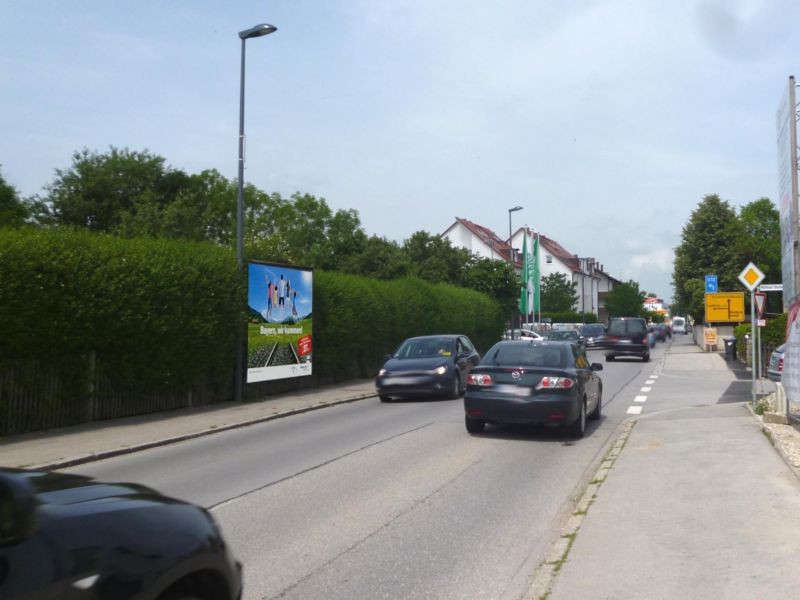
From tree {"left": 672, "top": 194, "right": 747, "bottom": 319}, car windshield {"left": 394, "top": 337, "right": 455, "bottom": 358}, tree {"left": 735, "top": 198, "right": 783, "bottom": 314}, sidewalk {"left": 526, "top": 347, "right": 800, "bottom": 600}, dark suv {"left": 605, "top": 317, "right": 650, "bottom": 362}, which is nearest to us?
sidewalk {"left": 526, "top": 347, "right": 800, "bottom": 600}

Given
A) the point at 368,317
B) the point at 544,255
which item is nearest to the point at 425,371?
the point at 368,317

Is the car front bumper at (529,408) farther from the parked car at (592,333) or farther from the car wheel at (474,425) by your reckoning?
the parked car at (592,333)

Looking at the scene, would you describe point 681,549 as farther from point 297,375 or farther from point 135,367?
point 297,375

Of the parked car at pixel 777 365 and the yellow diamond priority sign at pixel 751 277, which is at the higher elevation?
the yellow diamond priority sign at pixel 751 277

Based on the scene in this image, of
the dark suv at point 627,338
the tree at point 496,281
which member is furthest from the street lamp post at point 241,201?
the tree at point 496,281

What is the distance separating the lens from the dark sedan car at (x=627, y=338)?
3841 centimetres

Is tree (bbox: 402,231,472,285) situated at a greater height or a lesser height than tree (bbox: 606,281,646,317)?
greater

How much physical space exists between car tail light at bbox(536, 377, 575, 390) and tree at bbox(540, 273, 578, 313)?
76665 millimetres

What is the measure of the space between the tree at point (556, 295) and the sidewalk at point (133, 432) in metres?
70.2

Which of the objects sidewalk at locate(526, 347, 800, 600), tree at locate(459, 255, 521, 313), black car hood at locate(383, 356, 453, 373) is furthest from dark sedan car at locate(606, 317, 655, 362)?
sidewalk at locate(526, 347, 800, 600)

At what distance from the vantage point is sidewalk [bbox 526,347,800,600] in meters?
5.29

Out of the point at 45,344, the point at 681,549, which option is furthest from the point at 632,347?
the point at 681,549

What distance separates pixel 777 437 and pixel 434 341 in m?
9.77

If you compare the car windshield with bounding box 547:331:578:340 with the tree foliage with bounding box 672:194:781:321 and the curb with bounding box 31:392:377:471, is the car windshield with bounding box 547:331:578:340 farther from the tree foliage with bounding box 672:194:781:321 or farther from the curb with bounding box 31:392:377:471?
the tree foliage with bounding box 672:194:781:321
